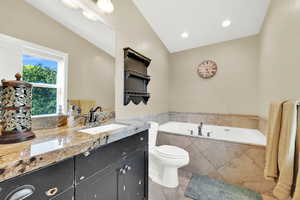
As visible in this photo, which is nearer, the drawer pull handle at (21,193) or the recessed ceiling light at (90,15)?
the drawer pull handle at (21,193)

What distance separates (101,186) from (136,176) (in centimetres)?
44

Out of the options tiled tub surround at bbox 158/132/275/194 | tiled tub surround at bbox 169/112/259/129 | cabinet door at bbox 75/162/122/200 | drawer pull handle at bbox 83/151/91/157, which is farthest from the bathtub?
drawer pull handle at bbox 83/151/91/157

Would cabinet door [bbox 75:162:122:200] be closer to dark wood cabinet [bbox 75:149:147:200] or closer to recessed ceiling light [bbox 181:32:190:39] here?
dark wood cabinet [bbox 75:149:147:200]

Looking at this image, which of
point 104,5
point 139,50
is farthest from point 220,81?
point 104,5

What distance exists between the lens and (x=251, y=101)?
103 inches

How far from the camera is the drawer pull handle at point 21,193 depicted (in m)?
0.48

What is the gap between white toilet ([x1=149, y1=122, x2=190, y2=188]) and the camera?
1.66 meters

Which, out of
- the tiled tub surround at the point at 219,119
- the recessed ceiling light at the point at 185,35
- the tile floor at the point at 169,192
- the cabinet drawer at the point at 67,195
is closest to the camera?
the cabinet drawer at the point at 67,195

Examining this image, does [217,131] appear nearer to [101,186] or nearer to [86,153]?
[101,186]

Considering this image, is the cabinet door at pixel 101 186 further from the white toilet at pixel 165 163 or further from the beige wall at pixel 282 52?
the beige wall at pixel 282 52

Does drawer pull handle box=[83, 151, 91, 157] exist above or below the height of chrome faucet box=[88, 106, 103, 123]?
below

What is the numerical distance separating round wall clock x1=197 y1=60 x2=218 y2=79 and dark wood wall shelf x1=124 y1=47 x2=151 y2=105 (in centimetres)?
136

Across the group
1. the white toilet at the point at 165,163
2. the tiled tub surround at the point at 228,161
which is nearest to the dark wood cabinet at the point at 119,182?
the white toilet at the point at 165,163

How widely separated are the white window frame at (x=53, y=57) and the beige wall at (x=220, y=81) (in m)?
2.68
